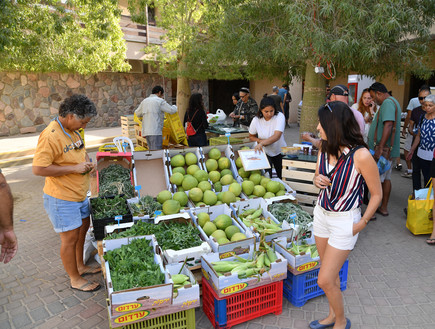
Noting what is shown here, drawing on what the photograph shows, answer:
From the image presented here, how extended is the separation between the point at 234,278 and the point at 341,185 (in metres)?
1.25

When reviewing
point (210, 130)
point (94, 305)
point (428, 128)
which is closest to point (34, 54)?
point (210, 130)

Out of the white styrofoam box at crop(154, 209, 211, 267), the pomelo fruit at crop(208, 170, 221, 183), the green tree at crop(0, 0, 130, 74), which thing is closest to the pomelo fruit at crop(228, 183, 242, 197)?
the pomelo fruit at crop(208, 170, 221, 183)

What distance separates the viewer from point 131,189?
489cm

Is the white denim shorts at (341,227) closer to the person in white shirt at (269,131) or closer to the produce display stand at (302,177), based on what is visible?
the produce display stand at (302,177)

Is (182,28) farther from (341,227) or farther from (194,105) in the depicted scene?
(341,227)

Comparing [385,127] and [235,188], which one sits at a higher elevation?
[385,127]

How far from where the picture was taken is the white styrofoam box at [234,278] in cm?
298

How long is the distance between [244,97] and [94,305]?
5.93 m

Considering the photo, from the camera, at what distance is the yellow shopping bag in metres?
4.93

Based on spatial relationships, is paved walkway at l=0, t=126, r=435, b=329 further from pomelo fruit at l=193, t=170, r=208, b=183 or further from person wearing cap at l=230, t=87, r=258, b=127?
person wearing cap at l=230, t=87, r=258, b=127

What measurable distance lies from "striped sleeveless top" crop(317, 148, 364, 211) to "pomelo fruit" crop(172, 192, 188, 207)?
7.56 feet

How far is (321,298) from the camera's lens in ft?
12.0

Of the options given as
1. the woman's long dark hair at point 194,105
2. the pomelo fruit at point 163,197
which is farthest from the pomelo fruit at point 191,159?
the woman's long dark hair at point 194,105

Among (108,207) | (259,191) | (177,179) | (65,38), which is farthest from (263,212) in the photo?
(65,38)
